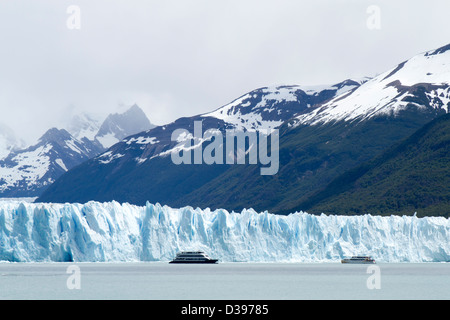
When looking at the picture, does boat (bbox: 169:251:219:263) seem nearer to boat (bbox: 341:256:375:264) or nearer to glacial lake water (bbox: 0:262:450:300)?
glacial lake water (bbox: 0:262:450:300)

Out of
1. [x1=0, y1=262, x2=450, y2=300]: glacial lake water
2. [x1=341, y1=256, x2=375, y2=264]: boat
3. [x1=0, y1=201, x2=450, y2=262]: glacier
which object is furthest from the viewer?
[x1=341, y1=256, x2=375, y2=264]: boat

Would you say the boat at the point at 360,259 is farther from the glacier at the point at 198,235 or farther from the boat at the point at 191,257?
the boat at the point at 191,257

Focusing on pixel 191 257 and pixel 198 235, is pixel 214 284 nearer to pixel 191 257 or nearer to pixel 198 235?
pixel 191 257

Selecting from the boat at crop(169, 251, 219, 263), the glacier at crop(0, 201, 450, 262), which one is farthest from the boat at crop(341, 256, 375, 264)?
the boat at crop(169, 251, 219, 263)

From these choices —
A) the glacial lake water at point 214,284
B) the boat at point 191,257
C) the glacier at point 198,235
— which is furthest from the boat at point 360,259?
the boat at point 191,257

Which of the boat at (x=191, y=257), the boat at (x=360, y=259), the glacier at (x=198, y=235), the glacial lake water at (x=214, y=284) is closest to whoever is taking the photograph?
the glacial lake water at (x=214, y=284)

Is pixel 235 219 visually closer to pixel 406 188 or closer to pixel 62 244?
pixel 62 244
